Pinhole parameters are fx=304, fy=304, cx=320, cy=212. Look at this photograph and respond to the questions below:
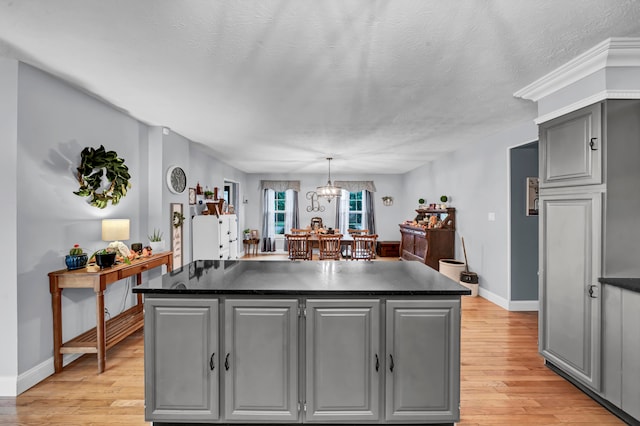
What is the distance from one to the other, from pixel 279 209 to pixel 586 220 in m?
7.27

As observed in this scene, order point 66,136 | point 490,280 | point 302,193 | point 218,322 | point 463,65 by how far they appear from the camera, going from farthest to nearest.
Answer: point 302,193 → point 490,280 → point 66,136 → point 463,65 → point 218,322

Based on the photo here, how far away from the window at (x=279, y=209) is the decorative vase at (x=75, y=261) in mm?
6219

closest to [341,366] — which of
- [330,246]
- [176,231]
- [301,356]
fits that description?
[301,356]

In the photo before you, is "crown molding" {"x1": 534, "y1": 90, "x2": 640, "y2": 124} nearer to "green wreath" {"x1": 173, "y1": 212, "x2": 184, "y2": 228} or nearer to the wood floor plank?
the wood floor plank

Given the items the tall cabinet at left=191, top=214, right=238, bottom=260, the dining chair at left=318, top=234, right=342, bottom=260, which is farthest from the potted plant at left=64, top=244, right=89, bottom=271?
the dining chair at left=318, top=234, right=342, bottom=260

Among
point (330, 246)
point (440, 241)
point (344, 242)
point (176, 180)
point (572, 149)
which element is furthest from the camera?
point (344, 242)

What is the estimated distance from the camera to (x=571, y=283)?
7.51 ft

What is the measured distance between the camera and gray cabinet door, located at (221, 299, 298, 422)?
1.74 metres

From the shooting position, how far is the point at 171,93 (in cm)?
273

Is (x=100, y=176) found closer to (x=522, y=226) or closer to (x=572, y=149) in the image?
(x=572, y=149)

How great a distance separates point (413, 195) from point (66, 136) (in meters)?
6.95

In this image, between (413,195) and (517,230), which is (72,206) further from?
(413,195)

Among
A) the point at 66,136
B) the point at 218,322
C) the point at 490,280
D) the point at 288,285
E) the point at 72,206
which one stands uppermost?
the point at 66,136

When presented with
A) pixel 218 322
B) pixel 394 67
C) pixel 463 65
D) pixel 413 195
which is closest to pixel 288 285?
pixel 218 322
